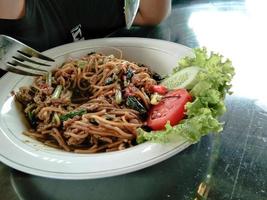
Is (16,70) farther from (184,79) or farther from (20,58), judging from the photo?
(184,79)

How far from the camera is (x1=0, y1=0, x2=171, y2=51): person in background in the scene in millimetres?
1691

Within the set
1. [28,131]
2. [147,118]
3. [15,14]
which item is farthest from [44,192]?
[15,14]

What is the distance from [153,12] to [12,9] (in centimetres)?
68

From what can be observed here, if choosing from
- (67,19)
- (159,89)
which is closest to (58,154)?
(159,89)

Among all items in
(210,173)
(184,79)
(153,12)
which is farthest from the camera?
(153,12)

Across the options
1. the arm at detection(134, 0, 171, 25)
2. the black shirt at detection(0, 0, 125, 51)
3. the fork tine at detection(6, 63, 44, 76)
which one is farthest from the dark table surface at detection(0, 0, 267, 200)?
the black shirt at detection(0, 0, 125, 51)

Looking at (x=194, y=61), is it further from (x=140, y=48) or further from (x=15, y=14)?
(x=15, y=14)

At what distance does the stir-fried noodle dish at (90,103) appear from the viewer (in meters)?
1.22

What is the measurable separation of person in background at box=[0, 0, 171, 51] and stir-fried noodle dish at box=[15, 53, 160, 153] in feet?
1.05

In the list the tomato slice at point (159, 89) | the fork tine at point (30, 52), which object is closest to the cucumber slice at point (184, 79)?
the tomato slice at point (159, 89)

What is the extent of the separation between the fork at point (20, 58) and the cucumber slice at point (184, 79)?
525 millimetres

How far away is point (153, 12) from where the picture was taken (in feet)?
5.99

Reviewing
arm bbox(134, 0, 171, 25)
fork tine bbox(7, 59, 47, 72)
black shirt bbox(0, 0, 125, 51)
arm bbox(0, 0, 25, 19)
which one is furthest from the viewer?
arm bbox(134, 0, 171, 25)

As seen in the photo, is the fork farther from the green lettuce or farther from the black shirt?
the green lettuce
